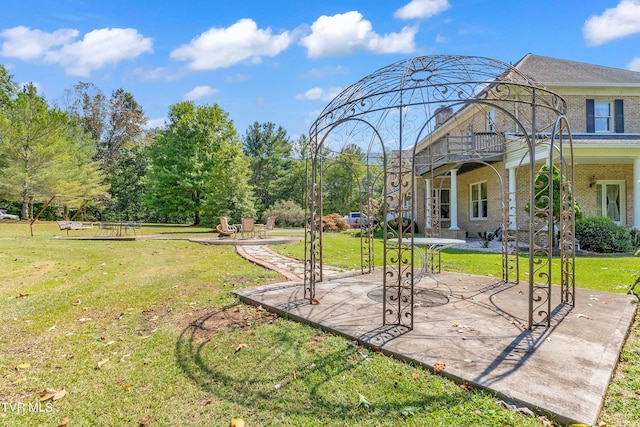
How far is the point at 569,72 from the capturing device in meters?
16.2

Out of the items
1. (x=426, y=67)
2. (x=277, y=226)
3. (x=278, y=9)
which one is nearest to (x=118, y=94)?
(x=277, y=226)

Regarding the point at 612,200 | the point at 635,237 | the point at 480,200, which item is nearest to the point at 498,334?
the point at 635,237

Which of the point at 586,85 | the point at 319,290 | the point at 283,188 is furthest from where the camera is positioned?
the point at 283,188

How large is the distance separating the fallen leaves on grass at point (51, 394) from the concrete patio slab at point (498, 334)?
2290mm

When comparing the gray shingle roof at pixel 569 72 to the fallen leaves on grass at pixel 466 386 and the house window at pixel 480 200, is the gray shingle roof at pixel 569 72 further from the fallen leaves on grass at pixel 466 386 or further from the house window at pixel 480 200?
the fallen leaves on grass at pixel 466 386

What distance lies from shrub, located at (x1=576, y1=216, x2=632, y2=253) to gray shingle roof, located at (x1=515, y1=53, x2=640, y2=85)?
6739 millimetres

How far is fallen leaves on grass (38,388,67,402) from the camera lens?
2.57 m

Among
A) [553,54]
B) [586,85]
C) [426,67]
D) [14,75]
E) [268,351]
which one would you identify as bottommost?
[268,351]

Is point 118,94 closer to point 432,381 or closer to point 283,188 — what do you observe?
point 283,188

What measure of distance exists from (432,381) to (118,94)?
45.3 m

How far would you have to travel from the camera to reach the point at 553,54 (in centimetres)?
1831

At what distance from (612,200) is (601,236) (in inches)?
200

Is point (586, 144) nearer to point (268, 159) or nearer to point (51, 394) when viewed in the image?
point (51, 394)

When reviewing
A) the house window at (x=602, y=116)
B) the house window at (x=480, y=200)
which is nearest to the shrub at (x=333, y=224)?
the house window at (x=480, y=200)
